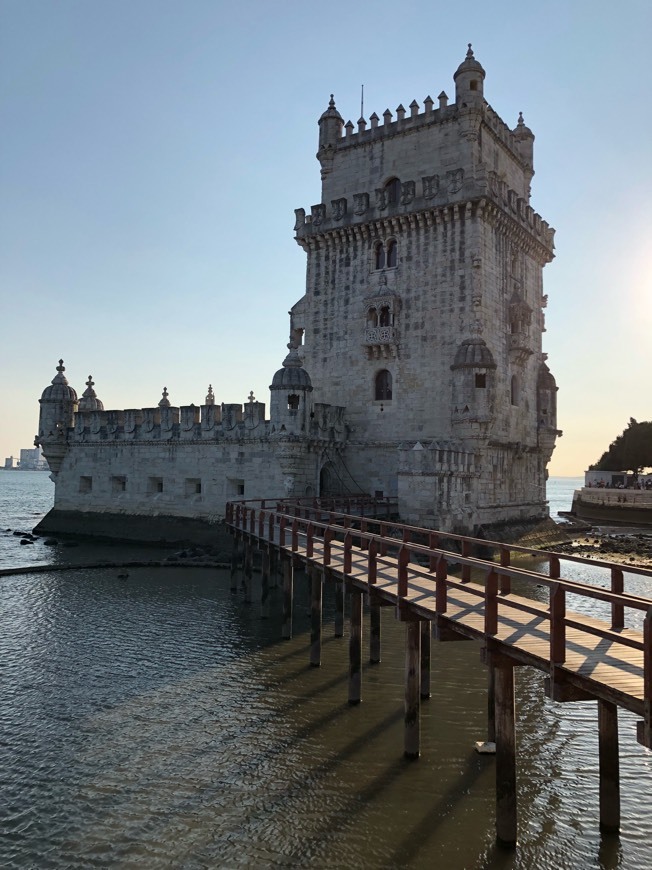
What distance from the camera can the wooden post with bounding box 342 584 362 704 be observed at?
12938mm

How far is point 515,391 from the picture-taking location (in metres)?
33.8

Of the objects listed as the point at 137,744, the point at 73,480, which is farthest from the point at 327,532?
the point at 73,480

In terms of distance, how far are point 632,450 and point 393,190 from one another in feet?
163

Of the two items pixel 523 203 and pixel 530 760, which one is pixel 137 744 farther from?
pixel 523 203

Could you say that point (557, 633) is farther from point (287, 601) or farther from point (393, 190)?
point (393, 190)

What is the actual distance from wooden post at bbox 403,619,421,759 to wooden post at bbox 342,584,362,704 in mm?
2199

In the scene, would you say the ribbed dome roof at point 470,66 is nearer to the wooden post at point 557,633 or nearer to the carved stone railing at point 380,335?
the carved stone railing at point 380,335

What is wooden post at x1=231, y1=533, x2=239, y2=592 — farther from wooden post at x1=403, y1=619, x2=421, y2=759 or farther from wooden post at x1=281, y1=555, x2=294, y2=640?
wooden post at x1=403, y1=619, x2=421, y2=759

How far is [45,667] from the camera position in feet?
48.4

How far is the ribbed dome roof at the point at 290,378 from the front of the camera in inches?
1138

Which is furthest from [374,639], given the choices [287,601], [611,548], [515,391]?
[611,548]

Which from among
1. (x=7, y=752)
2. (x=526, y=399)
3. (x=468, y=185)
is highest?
(x=468, y=185)

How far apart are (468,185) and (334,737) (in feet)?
83.1

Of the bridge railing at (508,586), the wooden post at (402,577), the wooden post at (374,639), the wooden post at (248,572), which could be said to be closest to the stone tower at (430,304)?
the wooden post at (248,572)
